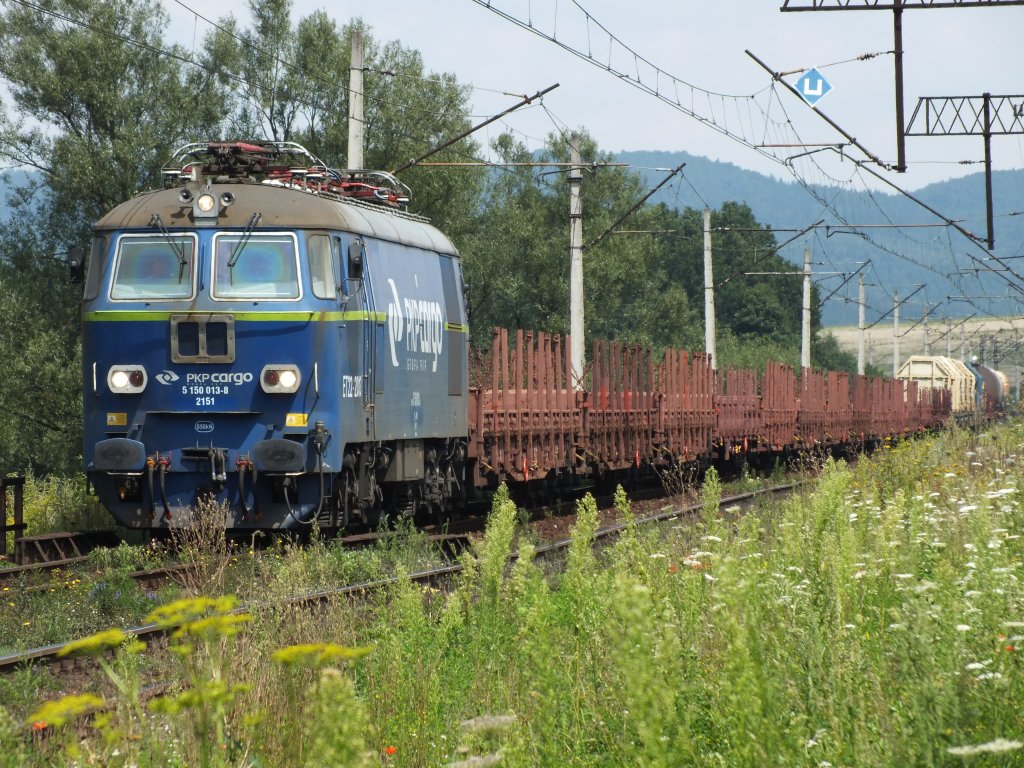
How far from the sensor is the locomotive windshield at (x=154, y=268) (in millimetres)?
13086

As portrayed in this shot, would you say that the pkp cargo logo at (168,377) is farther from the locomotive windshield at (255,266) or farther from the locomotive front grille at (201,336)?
the locomotive windshield at (255,266)

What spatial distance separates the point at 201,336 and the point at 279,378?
2.78ft

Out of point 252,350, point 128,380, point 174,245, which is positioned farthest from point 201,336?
point 174,245

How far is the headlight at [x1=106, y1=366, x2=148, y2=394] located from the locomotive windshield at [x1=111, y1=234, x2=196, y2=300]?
0.71 meters

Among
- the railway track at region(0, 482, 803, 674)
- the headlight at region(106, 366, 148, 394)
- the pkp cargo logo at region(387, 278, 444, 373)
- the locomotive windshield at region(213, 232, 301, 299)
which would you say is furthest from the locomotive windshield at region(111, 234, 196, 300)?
the railway track at region(0, 482, 803, 674)

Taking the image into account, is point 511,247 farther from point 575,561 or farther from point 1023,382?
point 1023,382

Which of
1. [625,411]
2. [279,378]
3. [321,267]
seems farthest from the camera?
[625,411]

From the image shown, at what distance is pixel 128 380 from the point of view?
12961 millimetres

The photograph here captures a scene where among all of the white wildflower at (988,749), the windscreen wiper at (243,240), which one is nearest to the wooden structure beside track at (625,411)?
the windscreen wiper at (243,240)

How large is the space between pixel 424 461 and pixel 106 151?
632 inches

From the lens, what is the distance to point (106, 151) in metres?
28.8

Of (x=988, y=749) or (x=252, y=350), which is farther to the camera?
(x=252, y=350)

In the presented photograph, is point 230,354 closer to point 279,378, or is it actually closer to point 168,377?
point 279,378

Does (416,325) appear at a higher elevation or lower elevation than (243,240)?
lower
